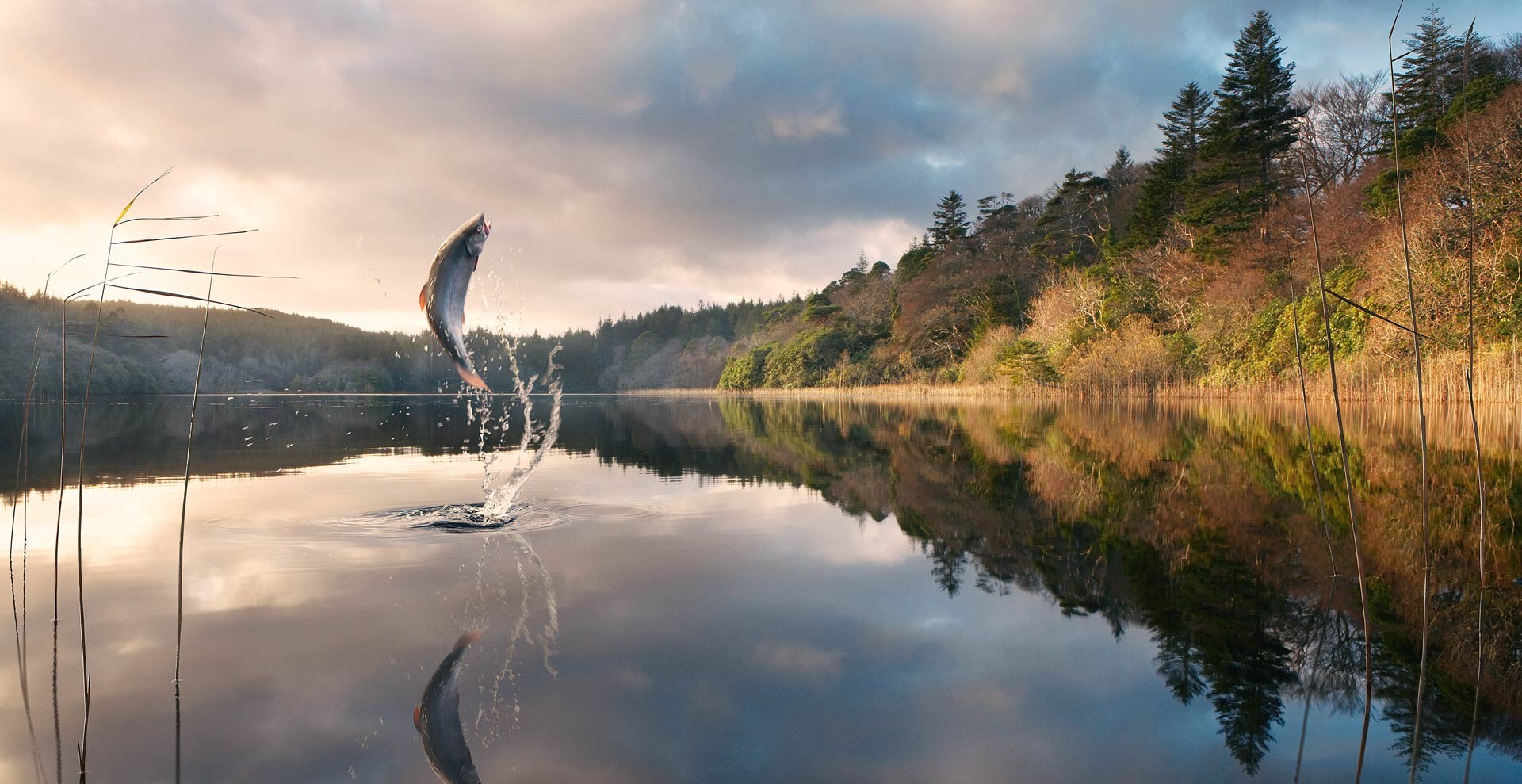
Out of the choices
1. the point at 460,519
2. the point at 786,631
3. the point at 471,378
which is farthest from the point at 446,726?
the point at 460,519

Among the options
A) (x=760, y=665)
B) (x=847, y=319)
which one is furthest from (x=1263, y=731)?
(x=847, y=319)

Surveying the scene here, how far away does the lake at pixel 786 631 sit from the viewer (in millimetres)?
2582

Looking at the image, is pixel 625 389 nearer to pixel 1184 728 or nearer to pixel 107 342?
pixel 107 342

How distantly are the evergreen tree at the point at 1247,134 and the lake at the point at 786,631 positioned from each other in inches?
1093

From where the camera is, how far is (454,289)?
471 centimetres

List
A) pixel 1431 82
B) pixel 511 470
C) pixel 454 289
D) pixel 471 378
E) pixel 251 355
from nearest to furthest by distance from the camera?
pixel 471 378
pixel 454 289
pixel 511 470
pixel 1431 82
pixel 251 355

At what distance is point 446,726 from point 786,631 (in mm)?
1575

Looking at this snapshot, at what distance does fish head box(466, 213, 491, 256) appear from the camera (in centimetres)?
473

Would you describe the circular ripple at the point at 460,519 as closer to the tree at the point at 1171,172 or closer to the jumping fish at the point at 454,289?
the jumping fish at the point at 454,289

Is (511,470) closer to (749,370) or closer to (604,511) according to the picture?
(604,511)

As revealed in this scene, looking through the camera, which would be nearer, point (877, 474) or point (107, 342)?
point (877, 474)

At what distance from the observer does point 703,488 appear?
9070 millimetres

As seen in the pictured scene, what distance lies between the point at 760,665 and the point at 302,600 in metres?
2.62

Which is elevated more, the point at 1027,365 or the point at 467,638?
the point at 1027,365
